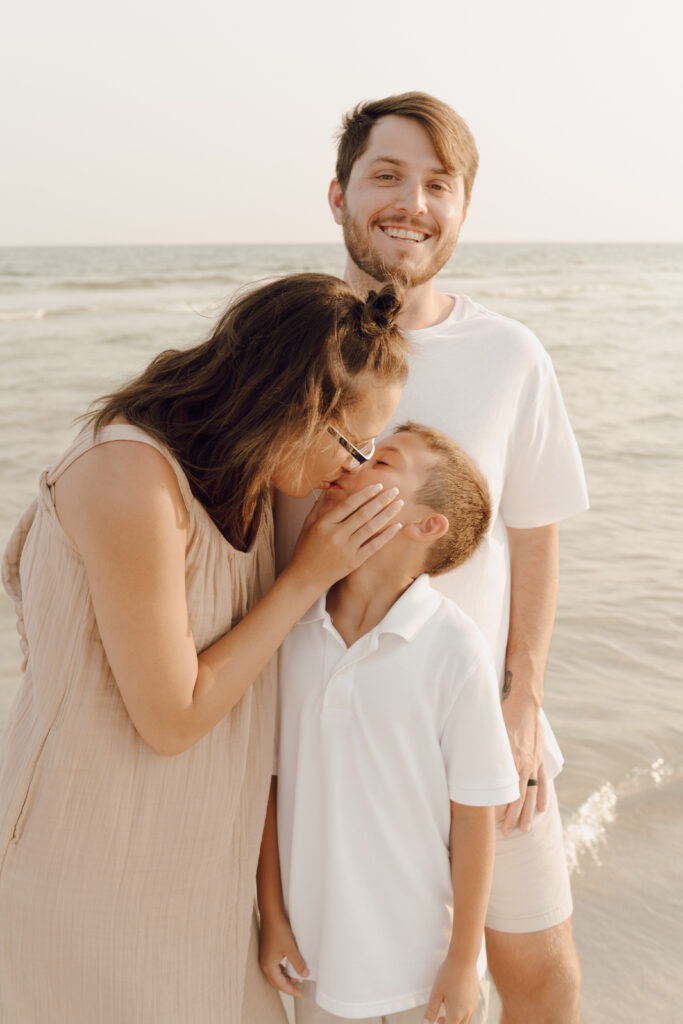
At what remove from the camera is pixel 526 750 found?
261 centimetres

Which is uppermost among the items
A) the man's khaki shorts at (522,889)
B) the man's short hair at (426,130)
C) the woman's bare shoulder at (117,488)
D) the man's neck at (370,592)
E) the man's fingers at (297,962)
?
the man's short hair at (426,130)

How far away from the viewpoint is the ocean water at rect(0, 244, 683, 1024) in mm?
3348

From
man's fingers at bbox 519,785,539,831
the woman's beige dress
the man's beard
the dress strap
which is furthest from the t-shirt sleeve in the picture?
the dress strap

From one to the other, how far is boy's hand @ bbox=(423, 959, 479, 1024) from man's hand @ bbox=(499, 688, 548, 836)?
58 cm

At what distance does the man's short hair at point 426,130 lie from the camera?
2.70 metres

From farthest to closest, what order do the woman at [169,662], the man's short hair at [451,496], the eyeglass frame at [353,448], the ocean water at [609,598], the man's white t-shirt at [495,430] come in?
the ocean water at [609,598], the man's white t-shirt at [495,430], the man's short hair at [451,496], the eyeglass frame at [353,448], the woman at [169,662]

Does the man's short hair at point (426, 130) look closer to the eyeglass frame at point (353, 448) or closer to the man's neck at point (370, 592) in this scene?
the eyeglass frame at point (353, 448)

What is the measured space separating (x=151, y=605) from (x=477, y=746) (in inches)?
28.9

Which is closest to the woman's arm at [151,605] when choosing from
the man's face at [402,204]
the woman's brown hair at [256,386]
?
the woman's brown hair at [256,386]

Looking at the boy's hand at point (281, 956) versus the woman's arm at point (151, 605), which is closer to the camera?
the woman's arm at point (151, 605)

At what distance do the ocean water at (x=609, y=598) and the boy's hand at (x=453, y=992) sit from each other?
1.20 metres

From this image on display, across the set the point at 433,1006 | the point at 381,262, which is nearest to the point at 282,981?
the point at 433,1006

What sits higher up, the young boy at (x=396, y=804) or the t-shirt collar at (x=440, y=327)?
the t-shirt collar at (x=440, y=327)

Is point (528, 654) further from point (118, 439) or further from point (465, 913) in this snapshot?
point (118, 439)
